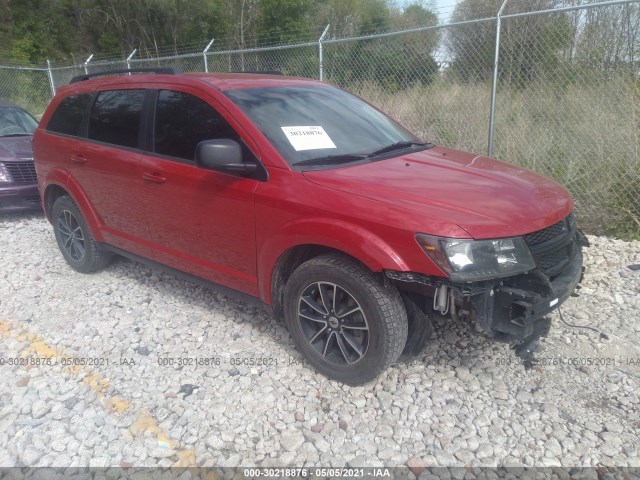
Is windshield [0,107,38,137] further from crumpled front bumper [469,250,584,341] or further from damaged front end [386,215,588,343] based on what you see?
crumpled front bumper [469,250,584,341]

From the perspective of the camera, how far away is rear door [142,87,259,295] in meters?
3.27

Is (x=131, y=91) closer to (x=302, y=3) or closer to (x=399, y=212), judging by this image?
(x=399, y=212)

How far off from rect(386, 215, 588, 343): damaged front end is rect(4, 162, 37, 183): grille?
6138mm

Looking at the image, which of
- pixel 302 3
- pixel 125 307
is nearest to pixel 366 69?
pixel 125 307

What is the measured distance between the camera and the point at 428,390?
3016mm

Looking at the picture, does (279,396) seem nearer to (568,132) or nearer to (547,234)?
(547,234)

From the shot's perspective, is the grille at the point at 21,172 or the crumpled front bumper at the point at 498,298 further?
the grille at the point at 21,172

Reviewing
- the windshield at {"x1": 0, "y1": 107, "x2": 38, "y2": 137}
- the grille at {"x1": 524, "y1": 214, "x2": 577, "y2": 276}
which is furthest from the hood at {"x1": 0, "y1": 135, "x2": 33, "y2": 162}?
the grille at {"x1": 524, "y1": 214, "x2": 577, "y2": 276}

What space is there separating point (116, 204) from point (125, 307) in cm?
87

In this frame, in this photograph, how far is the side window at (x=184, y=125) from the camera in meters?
3.39

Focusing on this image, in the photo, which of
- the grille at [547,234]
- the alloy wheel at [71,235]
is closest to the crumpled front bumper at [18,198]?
the alloy wheel at [71,235]

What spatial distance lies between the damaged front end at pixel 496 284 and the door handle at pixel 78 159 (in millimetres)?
3112

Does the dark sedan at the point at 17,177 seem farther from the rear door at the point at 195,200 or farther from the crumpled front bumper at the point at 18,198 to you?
the rear door at the point at 195,200

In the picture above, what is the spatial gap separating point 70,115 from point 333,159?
288cm
